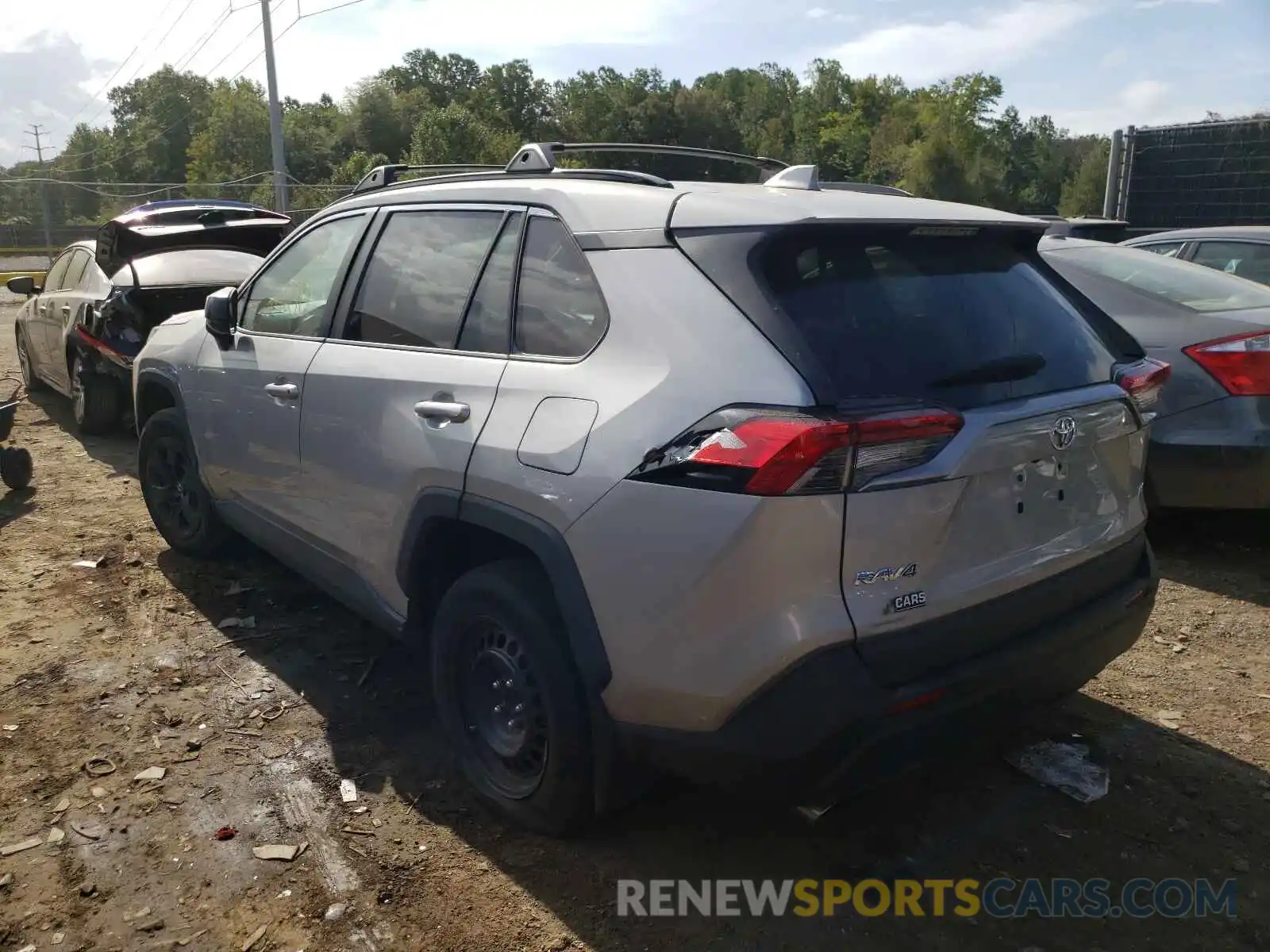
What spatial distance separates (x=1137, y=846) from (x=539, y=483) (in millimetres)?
2035

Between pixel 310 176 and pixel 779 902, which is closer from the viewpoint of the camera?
pixel 779 902

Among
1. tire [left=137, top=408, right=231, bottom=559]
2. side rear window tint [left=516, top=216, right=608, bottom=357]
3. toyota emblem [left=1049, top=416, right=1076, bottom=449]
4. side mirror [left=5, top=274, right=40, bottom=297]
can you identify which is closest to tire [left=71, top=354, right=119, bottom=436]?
side mirror [left=5, top=274, right=40, bottom=297]

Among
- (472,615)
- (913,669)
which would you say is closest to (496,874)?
(472,615)

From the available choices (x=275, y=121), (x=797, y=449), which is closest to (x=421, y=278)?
(x=797, y=449)

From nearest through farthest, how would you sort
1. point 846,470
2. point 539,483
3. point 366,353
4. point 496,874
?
point 846,470 → point 539,483 → point 496,874 → point 366,353

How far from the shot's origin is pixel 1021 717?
8.70 ft

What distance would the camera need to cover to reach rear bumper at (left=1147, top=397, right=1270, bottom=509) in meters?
4.80

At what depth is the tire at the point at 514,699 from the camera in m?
2.65

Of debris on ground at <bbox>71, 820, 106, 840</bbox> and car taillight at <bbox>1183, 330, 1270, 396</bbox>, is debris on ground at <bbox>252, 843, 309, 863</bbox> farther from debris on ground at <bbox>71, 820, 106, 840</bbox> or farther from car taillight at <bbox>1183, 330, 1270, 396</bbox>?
car taillight at <bbox>1183, 330, 1270, 396</bbox>

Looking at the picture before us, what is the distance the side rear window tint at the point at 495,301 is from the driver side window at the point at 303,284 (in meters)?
0.95

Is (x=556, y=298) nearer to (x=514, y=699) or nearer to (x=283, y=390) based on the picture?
(x=514, y=699)

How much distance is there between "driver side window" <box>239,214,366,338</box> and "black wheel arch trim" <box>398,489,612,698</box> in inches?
55.7

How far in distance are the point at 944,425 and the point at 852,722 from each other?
2.32ft

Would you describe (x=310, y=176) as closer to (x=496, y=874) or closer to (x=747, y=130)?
(x=747, y=130)
